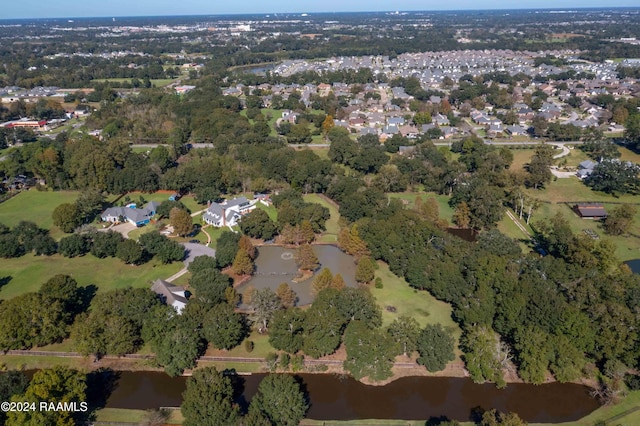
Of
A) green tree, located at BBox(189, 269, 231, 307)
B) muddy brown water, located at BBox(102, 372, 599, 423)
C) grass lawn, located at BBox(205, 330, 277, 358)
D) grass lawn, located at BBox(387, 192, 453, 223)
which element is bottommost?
grass lawn, located at BBox(387, 192, 453, 223)

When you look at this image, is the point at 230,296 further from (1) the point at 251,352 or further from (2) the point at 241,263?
(2) the point at 241,263

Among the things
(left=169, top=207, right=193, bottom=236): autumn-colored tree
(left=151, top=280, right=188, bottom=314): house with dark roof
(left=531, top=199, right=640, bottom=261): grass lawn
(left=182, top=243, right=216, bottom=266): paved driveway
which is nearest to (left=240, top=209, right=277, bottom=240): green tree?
(left=182, top=243, right=216, bottom=266): paved driveway

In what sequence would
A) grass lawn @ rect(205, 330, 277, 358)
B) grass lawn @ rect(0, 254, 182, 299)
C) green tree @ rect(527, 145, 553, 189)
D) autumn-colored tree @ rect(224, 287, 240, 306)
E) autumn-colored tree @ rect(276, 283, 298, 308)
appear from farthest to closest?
green tree @ rect(527, 145, 553, 189) → grass lawn @ rect(0, 254, 182, 299) → autumn-colored tree @ rect(276, 283, 298, 308) → autumn-colored tree @ rect(224, 287, 240, 306) → grass lawn @ rect(205, 330, 277, 358)

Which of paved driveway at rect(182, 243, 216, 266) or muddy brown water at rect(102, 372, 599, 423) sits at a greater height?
paved driveway at rect(182, 243, 216, 266)

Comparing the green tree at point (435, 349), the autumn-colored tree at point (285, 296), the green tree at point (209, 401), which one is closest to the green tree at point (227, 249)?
the autumn-colored tree at point (285, 296)

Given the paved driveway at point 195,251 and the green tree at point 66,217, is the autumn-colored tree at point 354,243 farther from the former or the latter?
the green tree at point 66,217

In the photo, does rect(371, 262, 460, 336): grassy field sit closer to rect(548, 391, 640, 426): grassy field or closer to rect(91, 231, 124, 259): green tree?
rect(548, 391, 640, 426): grassy field
